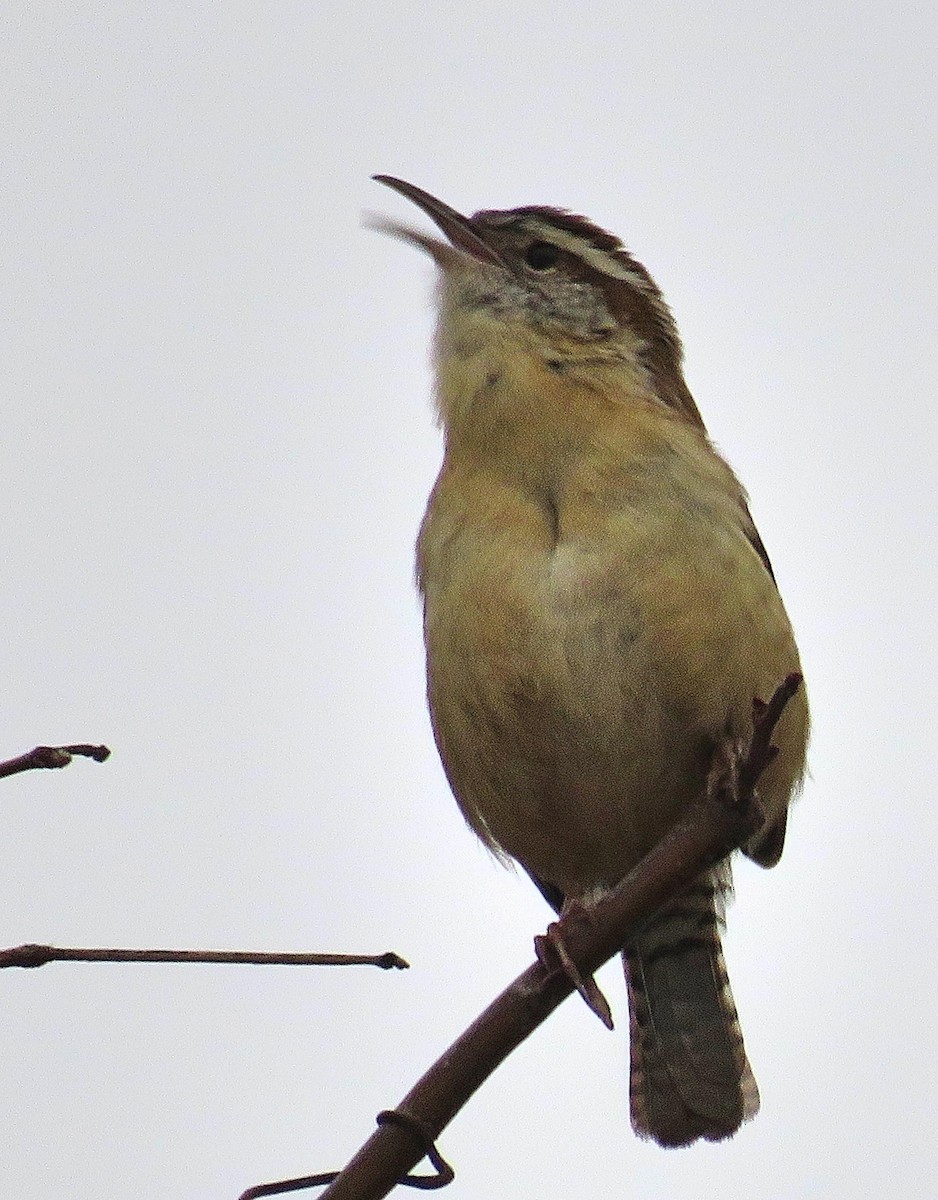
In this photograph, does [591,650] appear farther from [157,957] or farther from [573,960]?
[157,957]

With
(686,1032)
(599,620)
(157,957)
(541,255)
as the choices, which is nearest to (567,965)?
(157,957)

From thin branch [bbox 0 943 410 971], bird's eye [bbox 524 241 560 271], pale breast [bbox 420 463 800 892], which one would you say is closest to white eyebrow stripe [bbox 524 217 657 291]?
bird's eye [bbox 524 241 560 271]

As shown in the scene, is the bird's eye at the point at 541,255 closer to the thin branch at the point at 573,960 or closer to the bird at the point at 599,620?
the bird at the point at 599,620

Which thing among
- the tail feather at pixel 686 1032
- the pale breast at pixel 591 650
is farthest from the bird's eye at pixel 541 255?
the tail feather at pixel 686 1032

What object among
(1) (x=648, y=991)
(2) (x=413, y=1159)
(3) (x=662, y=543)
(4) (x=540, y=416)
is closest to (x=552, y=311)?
(4) (x=540, y=416)

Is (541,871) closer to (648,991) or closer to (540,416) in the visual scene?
(648,991)
